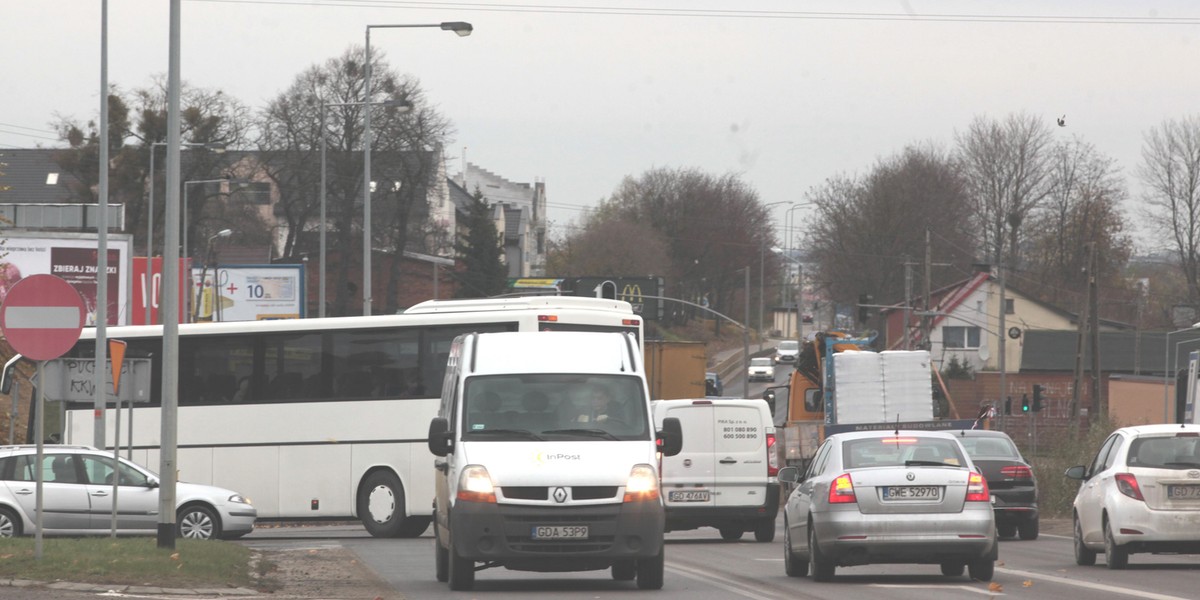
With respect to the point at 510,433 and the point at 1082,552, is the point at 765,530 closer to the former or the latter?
the point at 1082,552

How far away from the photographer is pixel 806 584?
1568 cm

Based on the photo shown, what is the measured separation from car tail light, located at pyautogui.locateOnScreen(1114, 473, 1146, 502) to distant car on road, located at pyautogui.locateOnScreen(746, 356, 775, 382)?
8007cm

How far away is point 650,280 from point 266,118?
102ft

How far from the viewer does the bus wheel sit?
26266mm

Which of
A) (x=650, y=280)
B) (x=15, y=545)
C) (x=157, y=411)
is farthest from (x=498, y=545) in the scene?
(x=650, y=280)

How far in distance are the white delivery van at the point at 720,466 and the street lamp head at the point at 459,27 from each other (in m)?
17.3

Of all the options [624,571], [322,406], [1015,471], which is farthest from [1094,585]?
[322,406]

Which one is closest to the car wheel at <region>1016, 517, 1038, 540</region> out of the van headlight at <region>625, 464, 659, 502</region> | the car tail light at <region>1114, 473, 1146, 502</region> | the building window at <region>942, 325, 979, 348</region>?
the car tail light at <region>1114, 473, 1146, 502</region>

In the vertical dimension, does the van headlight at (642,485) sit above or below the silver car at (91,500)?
above

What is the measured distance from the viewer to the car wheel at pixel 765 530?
24469 millimetres

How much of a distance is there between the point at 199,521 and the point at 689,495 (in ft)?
22.4

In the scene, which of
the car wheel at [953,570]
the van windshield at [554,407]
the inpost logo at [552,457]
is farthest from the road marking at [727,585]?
the car wheel at [953,570]

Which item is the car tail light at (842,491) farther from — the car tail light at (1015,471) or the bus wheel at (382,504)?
the bus wheel at (382,504)

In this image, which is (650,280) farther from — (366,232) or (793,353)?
(366,232)
